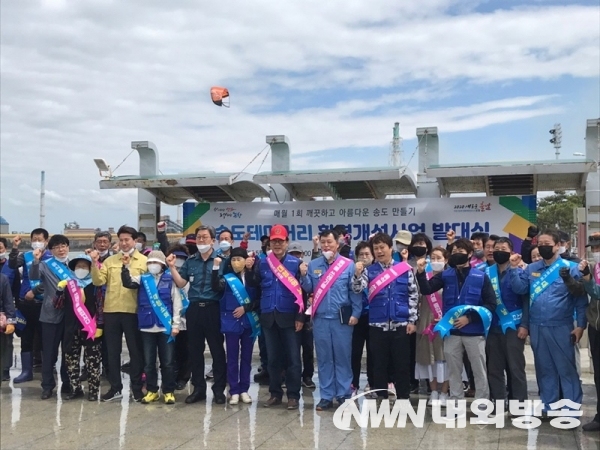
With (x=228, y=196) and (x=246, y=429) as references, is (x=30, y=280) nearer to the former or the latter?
(x=246, y=429)

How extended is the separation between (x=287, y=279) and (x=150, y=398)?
6.03 feet

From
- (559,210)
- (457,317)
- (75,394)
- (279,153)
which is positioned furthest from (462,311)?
(559,210)

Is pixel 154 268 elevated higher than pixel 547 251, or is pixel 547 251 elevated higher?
pixel 547 251

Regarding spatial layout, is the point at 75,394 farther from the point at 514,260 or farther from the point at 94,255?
the point at 514,260

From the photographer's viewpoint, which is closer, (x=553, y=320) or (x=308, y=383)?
(x=553, y=320)

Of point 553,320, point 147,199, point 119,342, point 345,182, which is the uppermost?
point 345,182

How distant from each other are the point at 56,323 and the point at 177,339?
1.28 m

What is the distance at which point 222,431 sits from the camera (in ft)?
16.7

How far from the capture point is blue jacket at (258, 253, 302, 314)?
582cm

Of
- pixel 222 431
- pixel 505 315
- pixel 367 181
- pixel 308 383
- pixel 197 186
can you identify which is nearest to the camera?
pixel 222 431

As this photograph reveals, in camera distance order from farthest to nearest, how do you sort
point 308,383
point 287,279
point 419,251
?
point 308,383 → point 287,279 → point 419,251

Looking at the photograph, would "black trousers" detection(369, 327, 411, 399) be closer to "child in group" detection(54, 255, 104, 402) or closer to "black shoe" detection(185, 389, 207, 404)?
"black shoe" detection(185, 389, 207, 404)

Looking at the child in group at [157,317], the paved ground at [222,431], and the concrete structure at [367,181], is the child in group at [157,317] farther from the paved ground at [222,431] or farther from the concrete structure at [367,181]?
the concrete structure at [367,181]

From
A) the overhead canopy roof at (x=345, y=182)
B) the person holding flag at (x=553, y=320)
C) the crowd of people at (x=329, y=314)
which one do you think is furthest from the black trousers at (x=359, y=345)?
the overhead canopy roof at (x=345, y=182)
